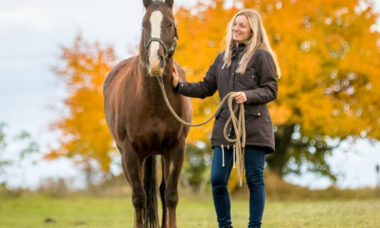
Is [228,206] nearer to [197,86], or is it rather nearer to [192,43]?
[197,86]

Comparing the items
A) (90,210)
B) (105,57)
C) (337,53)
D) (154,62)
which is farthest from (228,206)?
(105,57)

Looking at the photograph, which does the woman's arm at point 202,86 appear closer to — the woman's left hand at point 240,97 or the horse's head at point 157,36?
the horse's head at point 157,36

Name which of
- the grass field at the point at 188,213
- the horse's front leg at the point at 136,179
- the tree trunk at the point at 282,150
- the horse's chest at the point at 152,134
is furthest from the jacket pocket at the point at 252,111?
the tree trunk at the point at 282,150

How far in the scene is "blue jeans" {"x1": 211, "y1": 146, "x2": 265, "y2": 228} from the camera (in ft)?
15.0

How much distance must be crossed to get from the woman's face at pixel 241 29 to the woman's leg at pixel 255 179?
0.96 meters

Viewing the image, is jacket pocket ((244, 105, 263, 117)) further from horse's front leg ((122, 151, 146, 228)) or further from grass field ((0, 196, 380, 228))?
grass field ((0, 196, 380, 228))

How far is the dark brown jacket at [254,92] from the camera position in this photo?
4.53 metres

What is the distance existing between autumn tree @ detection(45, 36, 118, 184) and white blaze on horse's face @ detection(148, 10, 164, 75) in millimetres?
→ 10731

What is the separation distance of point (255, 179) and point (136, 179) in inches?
54.2

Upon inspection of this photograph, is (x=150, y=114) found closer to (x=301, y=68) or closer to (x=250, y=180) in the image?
(x=250, y=180)

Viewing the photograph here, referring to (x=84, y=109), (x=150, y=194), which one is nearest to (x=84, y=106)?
(x=84, y=109)

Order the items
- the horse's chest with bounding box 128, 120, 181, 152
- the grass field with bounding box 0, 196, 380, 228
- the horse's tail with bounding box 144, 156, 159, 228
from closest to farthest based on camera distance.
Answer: the horse's chest with bounding box 128, 120, 181, 152
the horse's tail with bounding box 144, 156, 159, 228
the grass field with bounding box 0, 196, 380, 228

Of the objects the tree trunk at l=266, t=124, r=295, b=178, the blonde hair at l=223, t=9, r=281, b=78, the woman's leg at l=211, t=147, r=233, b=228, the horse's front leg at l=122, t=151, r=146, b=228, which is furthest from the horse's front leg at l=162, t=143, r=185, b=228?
the tree trunk at l=266, t=124, r=295, b=178

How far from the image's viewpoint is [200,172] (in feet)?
58.5
